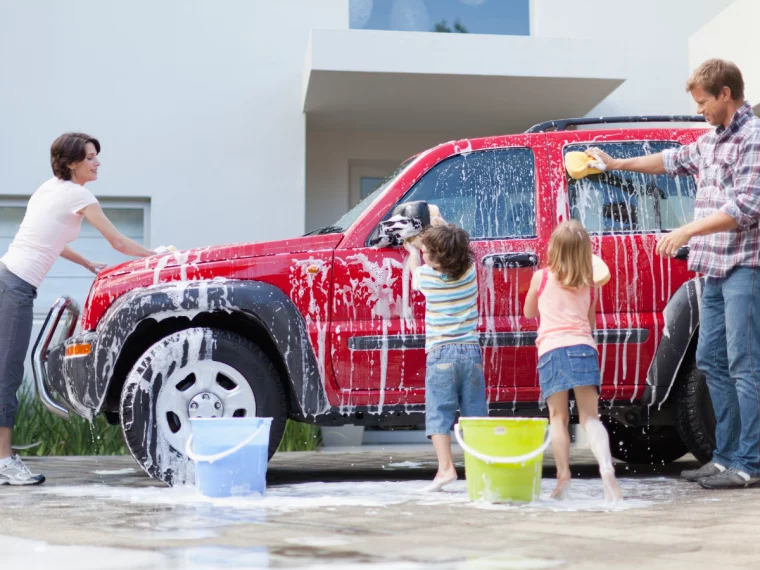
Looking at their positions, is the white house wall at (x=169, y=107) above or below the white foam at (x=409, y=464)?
above

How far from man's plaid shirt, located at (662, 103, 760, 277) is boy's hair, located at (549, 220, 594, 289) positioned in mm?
768

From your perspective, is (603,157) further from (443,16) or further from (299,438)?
(443,16)

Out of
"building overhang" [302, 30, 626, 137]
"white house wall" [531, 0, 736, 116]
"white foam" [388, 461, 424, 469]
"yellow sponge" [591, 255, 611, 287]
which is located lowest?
"white foam" [388, 461, 424, 469]

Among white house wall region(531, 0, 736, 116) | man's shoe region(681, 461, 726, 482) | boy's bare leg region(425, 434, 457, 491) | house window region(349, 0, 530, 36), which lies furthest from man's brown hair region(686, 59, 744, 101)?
house window region(349, 0, 530, 36)

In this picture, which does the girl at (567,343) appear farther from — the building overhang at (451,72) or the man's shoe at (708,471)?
the building overhang at (451,72)

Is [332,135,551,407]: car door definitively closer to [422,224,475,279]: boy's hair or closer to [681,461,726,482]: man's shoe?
[422,224,475,279]: boy's hair

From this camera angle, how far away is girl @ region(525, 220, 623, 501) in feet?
15.0

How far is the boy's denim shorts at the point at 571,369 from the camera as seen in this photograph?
15.0ft

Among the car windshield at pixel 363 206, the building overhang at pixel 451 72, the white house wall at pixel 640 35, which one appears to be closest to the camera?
the car windshield at pixel 363 206

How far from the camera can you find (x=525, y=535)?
361cm

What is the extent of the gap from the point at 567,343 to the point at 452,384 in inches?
22.7

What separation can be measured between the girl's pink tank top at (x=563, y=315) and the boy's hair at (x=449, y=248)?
0.40m

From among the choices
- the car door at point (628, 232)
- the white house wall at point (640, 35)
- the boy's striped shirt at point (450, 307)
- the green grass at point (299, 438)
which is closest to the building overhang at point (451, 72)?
the white house wall at point (640, 35)

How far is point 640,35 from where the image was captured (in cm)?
1050
